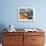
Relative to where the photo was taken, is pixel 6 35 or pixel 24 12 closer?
pixel 6 35

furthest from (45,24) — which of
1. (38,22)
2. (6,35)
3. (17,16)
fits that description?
(6,35)

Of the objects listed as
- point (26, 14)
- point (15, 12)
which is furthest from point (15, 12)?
point (26, 14)

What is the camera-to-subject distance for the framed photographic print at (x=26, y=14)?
4242 millimetres

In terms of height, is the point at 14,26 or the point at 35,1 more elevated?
the point at 35,1

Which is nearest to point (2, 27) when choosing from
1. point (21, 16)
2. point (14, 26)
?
point (14, 26)

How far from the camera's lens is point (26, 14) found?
4273mm

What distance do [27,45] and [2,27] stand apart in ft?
3.42

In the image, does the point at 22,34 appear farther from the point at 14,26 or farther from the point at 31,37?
the point at 14,26

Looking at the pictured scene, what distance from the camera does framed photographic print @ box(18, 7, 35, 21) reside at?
4242 mm

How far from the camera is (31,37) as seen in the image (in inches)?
148

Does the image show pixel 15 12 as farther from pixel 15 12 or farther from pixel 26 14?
pixel 26 14

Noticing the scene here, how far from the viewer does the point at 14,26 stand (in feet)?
14.0

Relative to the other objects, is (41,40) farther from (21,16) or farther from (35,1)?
(35,1)

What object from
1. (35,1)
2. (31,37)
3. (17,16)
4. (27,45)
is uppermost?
(35,1)
